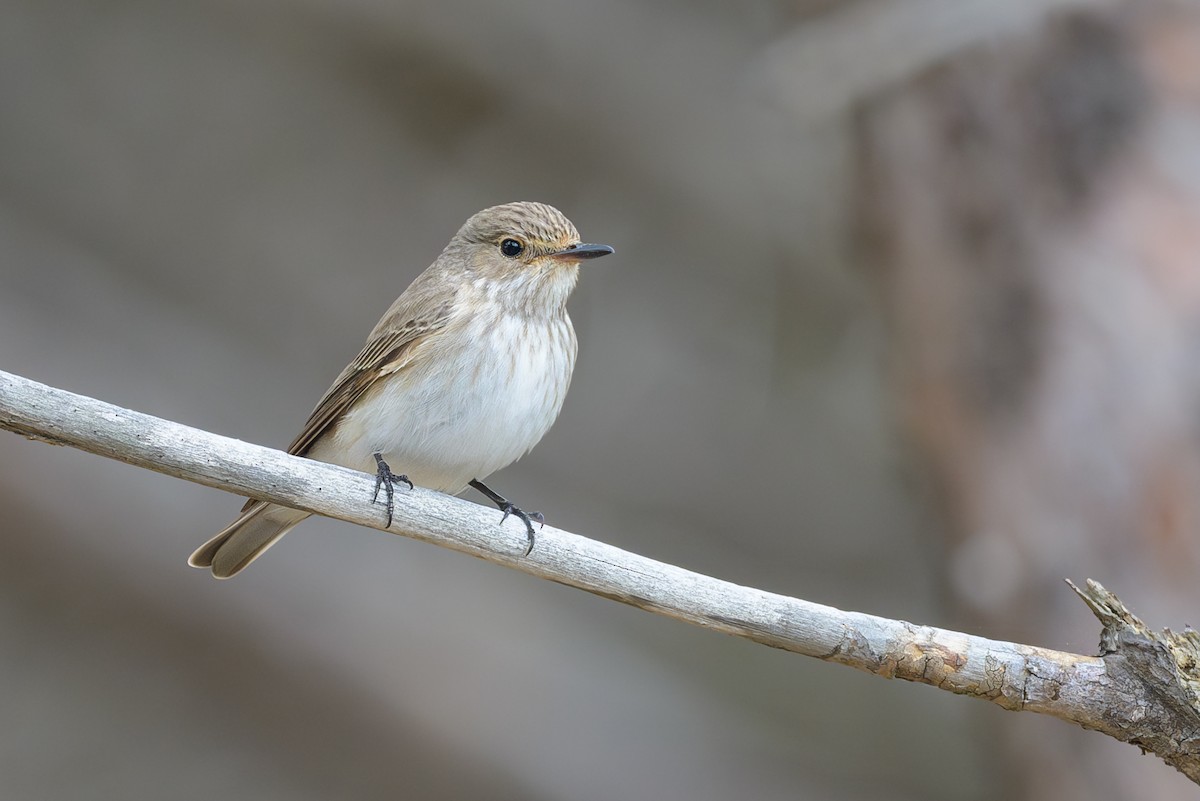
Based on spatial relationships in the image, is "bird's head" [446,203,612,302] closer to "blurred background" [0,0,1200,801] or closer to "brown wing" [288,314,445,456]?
"brown wing" [288,314,445,456]

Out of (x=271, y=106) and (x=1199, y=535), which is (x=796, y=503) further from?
(x=271, y=106)

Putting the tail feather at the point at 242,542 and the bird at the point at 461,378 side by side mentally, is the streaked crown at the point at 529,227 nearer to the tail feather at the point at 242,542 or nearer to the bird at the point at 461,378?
the bird at the point at 461,378

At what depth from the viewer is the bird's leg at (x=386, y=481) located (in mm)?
2671

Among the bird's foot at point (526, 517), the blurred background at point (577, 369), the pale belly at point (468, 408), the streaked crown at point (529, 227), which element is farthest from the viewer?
the blurred background at point (577, 369)

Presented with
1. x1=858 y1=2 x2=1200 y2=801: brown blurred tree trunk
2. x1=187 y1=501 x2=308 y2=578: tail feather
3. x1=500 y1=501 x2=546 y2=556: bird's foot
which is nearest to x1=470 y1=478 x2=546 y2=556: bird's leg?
x1=500 y1=501 x2=546 y2=556: bird's foot

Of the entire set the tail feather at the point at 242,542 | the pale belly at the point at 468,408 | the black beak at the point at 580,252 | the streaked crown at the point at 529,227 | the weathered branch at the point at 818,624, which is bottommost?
the weathered branch at the point at 818,624

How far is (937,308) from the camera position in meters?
4.76

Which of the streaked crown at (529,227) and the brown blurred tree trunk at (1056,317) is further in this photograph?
the brown blurred tree trunk at (1056,317)

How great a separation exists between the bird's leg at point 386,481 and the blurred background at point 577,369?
246cm

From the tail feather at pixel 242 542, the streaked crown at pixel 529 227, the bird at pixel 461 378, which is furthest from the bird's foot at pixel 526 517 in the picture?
the streaked crown at pixel 529 227

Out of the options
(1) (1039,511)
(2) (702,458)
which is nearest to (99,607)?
(2) (702,458)

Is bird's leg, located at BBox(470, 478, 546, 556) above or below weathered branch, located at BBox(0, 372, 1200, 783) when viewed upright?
above

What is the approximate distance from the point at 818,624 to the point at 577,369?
427 centimetres

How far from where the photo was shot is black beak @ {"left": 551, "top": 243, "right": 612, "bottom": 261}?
350 centimetres
